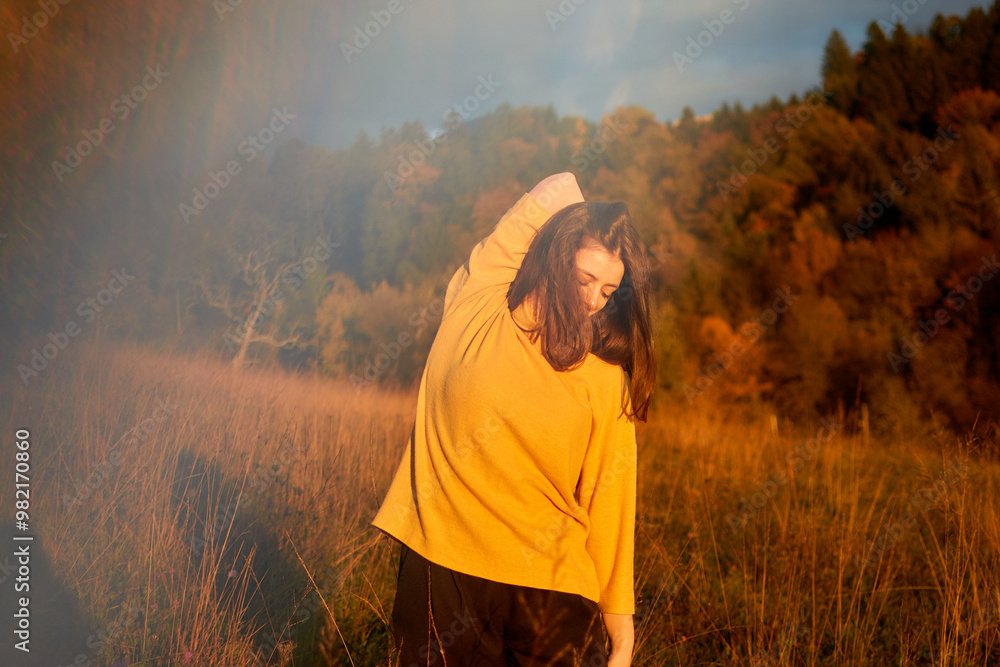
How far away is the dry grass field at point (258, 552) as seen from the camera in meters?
2.04

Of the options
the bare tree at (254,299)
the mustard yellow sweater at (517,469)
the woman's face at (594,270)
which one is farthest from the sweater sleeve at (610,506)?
the bare tree at (254,299)

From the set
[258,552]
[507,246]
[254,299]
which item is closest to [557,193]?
[507,246]

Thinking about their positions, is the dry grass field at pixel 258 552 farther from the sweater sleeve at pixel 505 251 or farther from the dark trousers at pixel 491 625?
the sweater sleeve at pixel 505 251

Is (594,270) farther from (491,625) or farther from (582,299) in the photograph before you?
(491,625)

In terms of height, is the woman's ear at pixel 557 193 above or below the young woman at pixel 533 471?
above

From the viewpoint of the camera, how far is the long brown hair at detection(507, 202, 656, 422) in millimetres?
1436

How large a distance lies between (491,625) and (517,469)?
378 millimetres

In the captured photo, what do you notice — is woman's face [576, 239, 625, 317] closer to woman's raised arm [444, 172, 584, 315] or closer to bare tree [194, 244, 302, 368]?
woman's raised arm [444, 172, 584, 315]

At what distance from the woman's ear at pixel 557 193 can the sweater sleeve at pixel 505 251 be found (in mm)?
25

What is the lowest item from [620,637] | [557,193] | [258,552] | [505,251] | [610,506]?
Result: [258,552]

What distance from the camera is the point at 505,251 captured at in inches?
63.5

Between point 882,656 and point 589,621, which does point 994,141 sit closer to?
point 882,656

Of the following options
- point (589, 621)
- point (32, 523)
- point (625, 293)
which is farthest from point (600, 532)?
point (32, 523)

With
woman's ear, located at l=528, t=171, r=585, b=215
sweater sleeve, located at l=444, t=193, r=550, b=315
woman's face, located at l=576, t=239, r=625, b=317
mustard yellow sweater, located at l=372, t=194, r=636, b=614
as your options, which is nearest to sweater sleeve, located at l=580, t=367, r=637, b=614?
mustard yellow sweater, located at l=372, t=194, r=636, b=614
